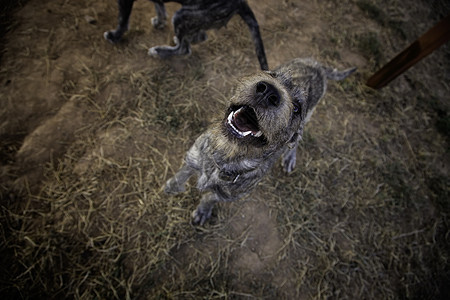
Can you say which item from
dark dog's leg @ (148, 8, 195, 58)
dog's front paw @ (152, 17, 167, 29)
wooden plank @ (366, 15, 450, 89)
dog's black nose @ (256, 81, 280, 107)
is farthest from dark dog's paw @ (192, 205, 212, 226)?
wooden plank @ (366, 15, 450, 89)

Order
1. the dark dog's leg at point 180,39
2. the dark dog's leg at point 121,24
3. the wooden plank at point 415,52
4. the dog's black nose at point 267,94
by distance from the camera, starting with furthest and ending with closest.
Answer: the wooden plank at point 415,52
the dark dog's leg at point 121,24
the dark dog's leg at point 180,39
the dog's black nose at point 267,94

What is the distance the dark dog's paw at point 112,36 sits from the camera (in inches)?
159

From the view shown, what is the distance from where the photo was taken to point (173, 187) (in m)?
3.23

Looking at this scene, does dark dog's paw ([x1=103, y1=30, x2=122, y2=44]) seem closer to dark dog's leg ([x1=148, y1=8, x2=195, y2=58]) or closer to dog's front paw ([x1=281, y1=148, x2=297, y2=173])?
dark dog's leg ([x1=148, y1=8, x2=195, y2=58])

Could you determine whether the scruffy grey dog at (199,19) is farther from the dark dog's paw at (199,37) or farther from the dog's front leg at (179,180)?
the dog's front leg at (179,180)

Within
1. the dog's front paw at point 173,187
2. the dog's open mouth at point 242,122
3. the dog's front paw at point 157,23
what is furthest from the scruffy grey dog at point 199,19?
the dog's front paw at point 173,187

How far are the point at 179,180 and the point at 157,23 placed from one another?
3.16 meters

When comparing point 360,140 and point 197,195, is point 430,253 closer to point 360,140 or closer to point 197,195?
point 360,140

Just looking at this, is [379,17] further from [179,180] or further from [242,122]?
[179,180]

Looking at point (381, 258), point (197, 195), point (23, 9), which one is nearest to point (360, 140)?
point (381, 258)

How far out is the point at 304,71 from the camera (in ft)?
10.3

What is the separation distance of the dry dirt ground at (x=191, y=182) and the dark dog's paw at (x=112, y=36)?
109 millimetres

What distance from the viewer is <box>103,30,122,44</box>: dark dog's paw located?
4.03 metres

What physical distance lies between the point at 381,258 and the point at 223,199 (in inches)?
127
